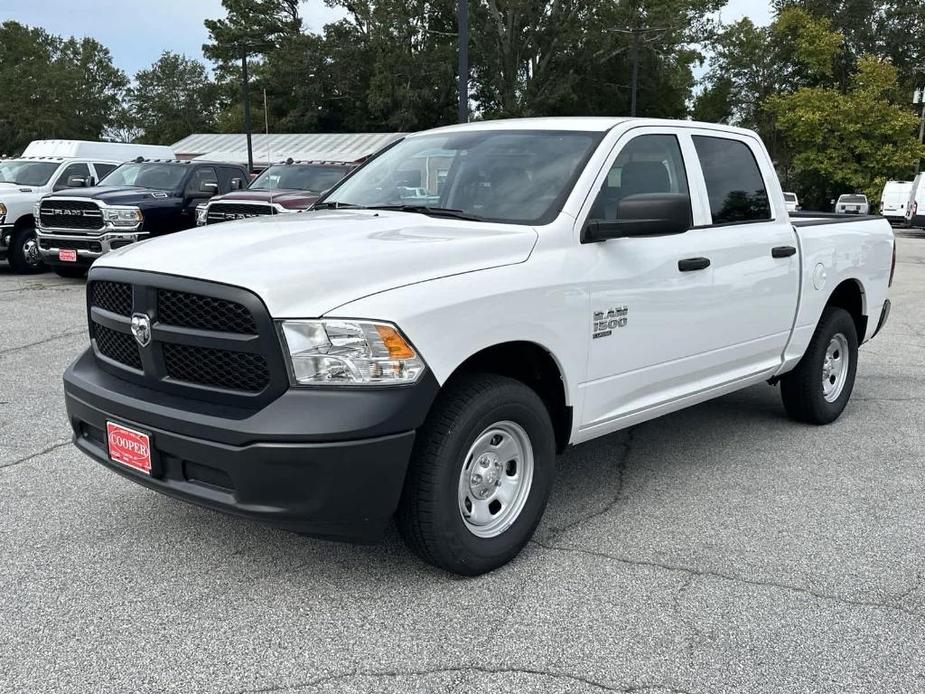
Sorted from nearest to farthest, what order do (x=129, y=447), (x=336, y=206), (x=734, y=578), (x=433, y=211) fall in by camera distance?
(x=129, y=447) < (x=734, y=578) < (x=433, y=211) < (x=336, y=206)

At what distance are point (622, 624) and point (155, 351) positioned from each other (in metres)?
2.01

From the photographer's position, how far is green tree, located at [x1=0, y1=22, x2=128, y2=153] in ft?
233

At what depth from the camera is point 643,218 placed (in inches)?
149

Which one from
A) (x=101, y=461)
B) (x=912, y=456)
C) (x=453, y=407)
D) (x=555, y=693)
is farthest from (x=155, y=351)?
(x=912, y=456)

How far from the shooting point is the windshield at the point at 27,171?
14984 mm

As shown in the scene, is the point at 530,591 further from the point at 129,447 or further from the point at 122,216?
the point at 122,216

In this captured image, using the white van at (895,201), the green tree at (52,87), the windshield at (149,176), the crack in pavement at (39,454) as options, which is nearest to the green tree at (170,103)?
the green tree at (52,87)

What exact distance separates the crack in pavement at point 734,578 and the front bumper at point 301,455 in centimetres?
106

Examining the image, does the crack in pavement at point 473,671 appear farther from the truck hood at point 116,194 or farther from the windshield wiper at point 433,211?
the truck hood at point 116,194

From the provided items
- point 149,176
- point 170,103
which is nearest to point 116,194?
point 149,176

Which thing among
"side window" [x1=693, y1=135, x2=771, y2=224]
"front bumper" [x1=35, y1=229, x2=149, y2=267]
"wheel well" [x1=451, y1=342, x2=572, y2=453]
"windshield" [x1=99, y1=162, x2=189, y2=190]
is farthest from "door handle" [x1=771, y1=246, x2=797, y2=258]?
"windshield" [x1=99, y1=162, x2=189, y2=190]

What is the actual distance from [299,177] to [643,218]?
10451mm

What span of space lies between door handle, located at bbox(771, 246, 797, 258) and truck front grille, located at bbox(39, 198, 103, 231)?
9.95 metres

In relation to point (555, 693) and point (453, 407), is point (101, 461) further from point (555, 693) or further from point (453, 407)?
point (555, 693)
